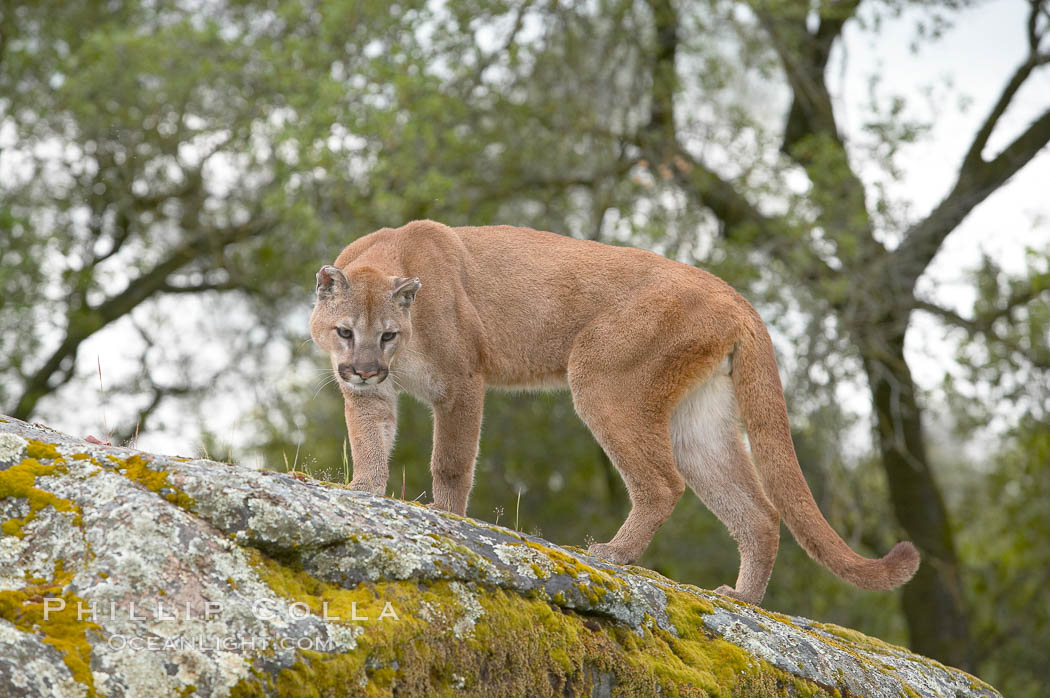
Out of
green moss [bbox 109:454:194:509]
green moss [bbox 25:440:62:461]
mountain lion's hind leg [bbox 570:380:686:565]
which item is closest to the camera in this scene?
green moss [bbox 109:454:194:509]

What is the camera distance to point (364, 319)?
655cm

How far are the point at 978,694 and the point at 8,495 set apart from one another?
474 centimetres

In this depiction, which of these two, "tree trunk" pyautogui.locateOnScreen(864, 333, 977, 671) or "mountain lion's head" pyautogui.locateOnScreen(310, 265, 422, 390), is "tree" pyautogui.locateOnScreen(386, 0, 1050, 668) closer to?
"tree trunk" pyautogui.locateOnScreen(864, 333, 977, 671)

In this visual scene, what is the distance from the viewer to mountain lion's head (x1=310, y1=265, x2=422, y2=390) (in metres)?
6.49

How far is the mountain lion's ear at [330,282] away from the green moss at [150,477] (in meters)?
2.78

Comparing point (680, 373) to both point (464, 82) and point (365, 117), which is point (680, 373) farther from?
point (464, 82)

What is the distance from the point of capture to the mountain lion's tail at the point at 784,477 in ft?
19.0

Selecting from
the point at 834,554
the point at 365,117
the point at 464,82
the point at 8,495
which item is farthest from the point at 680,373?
the point at 464,82

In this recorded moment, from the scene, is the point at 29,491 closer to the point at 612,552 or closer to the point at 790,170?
the point at 612,552

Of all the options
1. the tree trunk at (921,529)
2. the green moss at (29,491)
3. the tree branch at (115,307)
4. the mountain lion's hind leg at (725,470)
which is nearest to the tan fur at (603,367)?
the mountain lion's hind leg at (725,470)

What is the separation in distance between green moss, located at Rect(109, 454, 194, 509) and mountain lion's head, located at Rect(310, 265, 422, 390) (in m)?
2.52

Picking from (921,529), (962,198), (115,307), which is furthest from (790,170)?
(115,307)

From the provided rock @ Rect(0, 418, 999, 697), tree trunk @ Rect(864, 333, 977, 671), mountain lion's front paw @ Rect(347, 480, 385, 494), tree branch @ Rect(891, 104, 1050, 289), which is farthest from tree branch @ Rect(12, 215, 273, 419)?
rock @ Rect(0, 418, 999, 697)

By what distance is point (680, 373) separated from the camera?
6535 millimetres
